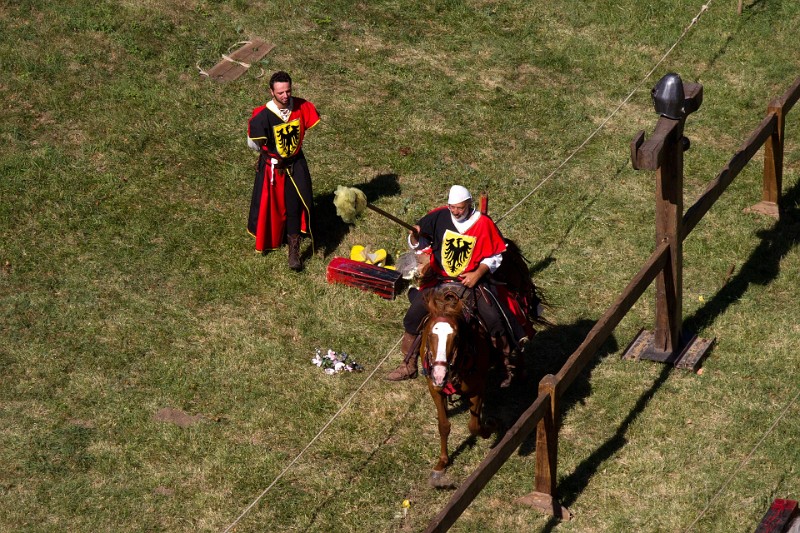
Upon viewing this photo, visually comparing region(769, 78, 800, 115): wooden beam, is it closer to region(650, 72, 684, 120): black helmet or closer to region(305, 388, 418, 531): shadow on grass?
region(650, 72, 684, 120): black helmet

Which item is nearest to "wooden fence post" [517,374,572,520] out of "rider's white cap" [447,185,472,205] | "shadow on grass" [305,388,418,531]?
"shadow on grass" [305,388,418,531]

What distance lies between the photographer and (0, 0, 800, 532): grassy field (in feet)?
32.8

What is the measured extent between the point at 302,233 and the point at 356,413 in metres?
2.69

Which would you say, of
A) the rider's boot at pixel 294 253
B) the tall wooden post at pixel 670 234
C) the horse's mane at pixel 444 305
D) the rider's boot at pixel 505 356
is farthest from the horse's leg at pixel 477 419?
the rider's boot at pixel 294 253

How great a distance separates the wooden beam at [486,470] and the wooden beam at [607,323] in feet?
1.02

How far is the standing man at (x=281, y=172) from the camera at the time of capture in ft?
40.2

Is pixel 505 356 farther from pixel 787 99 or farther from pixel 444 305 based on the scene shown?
pixel 787 99

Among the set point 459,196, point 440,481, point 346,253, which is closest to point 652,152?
point 459,196

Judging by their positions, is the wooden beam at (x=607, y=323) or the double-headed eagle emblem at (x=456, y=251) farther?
the double-headed eagle emblem at (x=456, y=251)

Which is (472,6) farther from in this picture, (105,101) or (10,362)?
(10,362)

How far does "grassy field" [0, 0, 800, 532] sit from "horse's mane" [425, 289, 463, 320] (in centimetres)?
170

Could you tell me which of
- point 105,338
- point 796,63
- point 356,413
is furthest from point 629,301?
point 796,63

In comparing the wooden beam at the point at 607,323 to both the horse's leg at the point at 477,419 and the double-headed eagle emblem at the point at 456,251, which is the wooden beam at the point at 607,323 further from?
the double-headed eagle emblem at the point at 456,251

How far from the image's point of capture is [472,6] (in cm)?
1739
